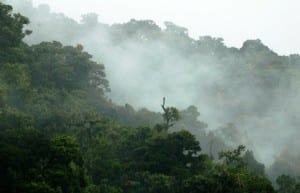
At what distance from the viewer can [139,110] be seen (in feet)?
257

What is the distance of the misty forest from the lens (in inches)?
1429

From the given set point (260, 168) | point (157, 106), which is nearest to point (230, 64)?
point (157, 106)

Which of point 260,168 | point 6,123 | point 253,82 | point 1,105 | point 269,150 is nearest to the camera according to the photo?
point 6,123

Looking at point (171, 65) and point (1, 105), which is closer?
point (1, 105)

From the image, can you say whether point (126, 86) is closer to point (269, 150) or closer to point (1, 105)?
point (269, 150)

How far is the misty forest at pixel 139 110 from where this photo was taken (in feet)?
119

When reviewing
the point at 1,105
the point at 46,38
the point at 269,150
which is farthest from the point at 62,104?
the point at 46,38

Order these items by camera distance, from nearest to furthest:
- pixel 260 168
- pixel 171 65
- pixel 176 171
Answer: pixel 176 171 → pixel 260 168 → pixel 171 65

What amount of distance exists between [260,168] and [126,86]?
137 ft

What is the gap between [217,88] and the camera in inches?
4225

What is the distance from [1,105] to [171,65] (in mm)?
68495

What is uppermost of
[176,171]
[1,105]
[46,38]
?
[46,38]

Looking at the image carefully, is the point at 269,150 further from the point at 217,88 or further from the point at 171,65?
the point at 171,65

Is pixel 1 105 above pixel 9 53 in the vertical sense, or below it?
below
